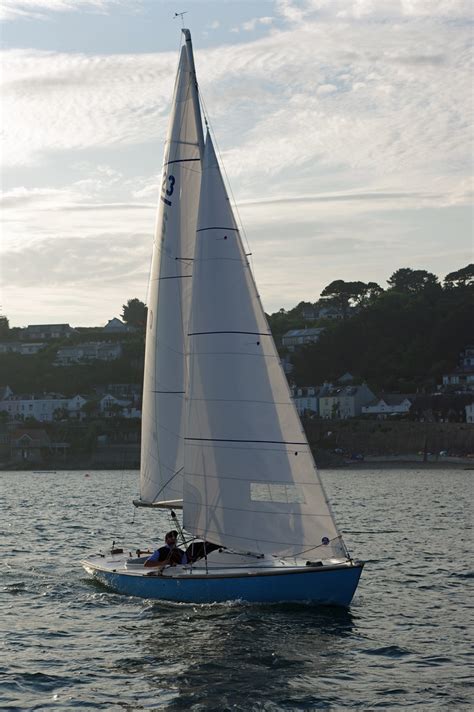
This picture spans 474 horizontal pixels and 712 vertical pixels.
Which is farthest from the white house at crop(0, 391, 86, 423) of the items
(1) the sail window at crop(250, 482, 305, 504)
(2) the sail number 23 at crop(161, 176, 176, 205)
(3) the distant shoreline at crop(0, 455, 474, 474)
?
(1) the sail window at crop(250, 482, 305, 504)

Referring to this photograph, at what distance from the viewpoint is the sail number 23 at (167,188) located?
2778cm

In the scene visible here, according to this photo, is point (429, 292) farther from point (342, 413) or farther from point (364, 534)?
point (364, 534)

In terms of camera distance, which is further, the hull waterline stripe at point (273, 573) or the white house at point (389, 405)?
the white house at point (389, 405)

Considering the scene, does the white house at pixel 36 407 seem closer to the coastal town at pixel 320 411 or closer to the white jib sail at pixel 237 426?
the coastal town at pixel 320 411

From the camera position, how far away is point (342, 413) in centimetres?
15925

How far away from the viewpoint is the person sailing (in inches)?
1037

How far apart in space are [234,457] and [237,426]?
2.33ft

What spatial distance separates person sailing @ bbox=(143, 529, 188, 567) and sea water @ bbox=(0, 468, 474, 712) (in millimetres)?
1077

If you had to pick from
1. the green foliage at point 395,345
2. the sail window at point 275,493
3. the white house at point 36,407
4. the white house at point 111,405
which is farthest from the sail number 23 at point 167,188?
the white house at point 36,407

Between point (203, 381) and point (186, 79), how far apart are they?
7586 millimetres

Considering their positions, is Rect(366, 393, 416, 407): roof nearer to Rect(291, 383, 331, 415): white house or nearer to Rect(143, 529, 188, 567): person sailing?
Rect(291, 383, 331, 415): white house

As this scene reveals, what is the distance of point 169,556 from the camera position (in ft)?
86.5

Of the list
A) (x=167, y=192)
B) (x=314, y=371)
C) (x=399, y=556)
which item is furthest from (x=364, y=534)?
(x=314, y=371)

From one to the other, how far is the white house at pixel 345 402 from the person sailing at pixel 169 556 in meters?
131
